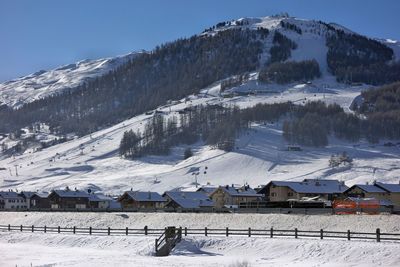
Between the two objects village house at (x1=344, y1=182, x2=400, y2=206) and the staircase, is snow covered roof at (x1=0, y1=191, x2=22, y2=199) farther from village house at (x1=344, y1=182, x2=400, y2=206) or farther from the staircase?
the staircase

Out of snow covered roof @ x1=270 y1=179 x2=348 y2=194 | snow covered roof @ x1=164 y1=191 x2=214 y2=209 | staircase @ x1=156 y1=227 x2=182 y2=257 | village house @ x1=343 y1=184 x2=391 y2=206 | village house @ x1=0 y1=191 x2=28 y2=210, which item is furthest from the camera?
village house @ x1=0 y1=191 x2=28 y2=210

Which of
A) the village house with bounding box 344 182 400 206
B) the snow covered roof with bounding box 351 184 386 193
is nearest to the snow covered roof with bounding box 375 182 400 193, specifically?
the village house with bounding box 344 182 400 206

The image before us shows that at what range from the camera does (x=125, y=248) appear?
2173 inches

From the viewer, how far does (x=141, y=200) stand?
120000mm

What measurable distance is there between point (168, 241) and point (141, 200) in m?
68.1

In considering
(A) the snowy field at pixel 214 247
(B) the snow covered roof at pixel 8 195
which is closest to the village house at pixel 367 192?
(A) the snowy field at pixel 214 247

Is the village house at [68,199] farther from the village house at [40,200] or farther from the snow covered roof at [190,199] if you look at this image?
the snow covered roof at [190,199]

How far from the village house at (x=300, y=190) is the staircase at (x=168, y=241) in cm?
6902

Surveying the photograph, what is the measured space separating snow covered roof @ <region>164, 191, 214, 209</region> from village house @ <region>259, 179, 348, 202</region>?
1404cm

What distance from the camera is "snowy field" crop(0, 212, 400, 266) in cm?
4328

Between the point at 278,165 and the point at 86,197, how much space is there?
75.7 m

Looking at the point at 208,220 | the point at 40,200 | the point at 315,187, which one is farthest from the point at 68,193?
the point at 208,220

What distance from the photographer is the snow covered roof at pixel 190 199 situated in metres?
110

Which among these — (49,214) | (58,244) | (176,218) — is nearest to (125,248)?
(58,244)
